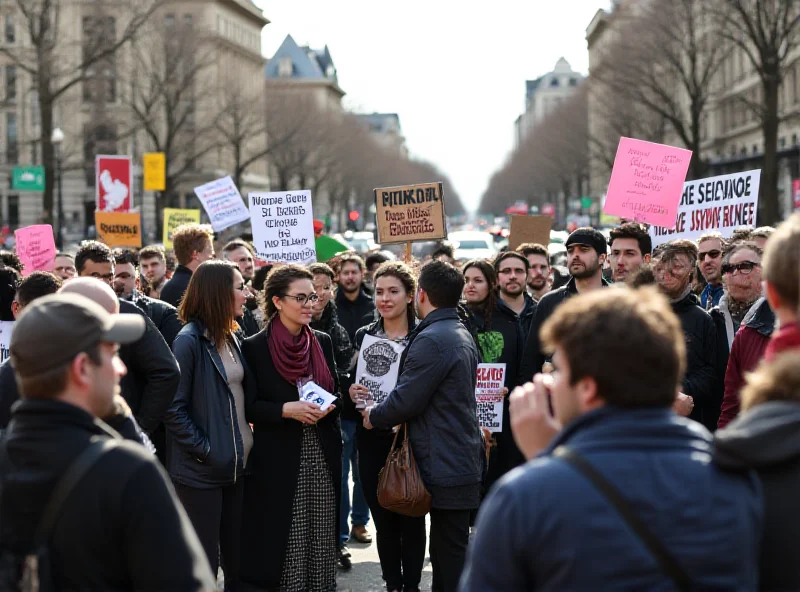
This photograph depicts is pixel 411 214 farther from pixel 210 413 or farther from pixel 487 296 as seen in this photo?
pixel 210 413

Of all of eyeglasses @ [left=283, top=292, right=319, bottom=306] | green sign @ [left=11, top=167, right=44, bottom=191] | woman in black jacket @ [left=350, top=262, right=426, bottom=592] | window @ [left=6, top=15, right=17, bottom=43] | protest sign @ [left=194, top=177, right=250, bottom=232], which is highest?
window @ [left=6, top=15, right=17, bottom=43]

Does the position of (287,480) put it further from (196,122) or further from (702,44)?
(196,122)

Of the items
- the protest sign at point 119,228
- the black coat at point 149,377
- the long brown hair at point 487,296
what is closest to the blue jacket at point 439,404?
the black coat at point 149,377

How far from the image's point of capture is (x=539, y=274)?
1029cm

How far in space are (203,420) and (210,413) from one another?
0.19 ft

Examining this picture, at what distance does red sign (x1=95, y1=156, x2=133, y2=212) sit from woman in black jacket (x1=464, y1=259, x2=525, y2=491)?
8906mm

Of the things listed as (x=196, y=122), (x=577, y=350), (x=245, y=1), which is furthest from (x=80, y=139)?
(x=577, y=350)

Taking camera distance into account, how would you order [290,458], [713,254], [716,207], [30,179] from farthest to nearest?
[30,179] → [716,207] → [713,254] → [290,458]

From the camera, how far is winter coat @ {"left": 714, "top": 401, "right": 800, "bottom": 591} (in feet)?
8.46

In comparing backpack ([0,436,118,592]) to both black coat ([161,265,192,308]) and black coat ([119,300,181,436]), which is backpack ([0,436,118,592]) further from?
black coat ([161,265,192,308])

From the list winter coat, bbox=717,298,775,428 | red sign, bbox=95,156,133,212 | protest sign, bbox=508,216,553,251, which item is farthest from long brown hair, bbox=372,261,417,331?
red sign, bbox=95,156,133,212

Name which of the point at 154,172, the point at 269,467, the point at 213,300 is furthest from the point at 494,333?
the point at 154,172

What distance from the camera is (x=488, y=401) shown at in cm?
740

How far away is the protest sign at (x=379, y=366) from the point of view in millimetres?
6649
